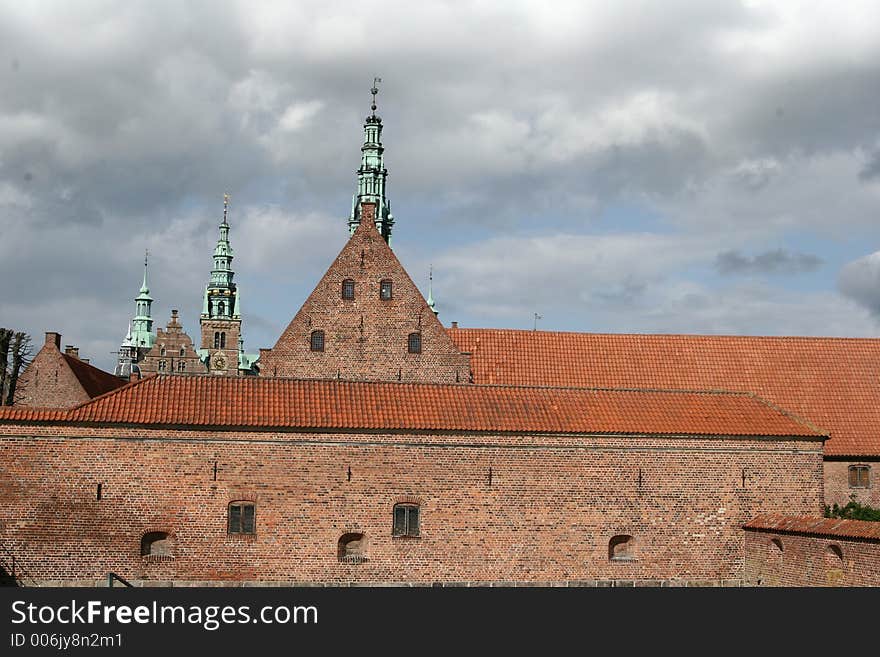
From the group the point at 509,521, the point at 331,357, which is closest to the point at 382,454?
the point at 509,521

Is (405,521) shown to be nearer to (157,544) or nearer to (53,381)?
(157,544)

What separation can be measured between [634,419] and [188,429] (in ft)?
30.4

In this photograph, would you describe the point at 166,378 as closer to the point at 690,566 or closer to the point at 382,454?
the point at 382,454

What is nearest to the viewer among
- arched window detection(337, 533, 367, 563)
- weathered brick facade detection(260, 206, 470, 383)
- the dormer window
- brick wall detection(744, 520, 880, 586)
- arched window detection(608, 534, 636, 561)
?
brick wall detection(744, 520, 880, 586)

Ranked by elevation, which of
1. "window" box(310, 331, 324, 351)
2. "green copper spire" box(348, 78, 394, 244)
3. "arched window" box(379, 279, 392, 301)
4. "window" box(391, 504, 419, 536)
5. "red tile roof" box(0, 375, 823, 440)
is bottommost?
"window" box(391, 504, 419, 536)

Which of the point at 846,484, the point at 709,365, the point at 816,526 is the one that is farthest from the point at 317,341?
the point at 846,484

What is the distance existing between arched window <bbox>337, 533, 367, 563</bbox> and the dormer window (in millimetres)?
8875

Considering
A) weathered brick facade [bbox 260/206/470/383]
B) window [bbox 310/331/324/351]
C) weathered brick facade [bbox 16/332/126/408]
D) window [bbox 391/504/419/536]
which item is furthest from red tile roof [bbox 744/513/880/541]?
weathered brick facade [bbox 16/332/126/408]

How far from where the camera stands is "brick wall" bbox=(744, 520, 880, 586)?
17250 millimetres

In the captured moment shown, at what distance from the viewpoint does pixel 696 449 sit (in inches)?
846

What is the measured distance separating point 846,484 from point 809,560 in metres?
8.32

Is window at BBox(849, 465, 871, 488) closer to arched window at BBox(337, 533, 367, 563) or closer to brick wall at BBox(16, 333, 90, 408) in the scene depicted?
arched window at BBox(337, 533, 367, 563)

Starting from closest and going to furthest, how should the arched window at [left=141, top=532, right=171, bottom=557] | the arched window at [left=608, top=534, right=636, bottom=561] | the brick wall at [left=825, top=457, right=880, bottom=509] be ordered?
the arched window at [left=141, top=532, right=171, bottom=557]
the arched window at [left=608, top=534, right=636, bottom=561]
the brick wall at [left=825, top=457, right=880, bottom=509]

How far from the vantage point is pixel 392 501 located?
2042cm
